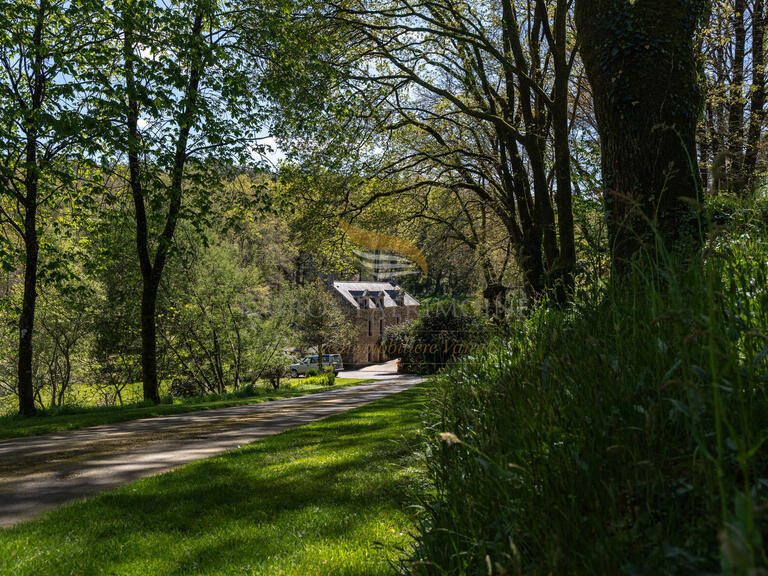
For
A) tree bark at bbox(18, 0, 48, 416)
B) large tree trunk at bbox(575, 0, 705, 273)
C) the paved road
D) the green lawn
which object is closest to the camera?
the green lawn

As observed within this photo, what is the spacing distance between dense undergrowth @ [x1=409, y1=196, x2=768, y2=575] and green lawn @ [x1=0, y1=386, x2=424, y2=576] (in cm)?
76

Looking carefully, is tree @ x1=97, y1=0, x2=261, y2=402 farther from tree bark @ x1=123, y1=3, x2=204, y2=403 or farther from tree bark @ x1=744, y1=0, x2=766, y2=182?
tree bark @ x1=744, y1=0, x2=766, y2=182

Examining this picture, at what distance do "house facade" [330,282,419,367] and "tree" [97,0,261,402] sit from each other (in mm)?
39538

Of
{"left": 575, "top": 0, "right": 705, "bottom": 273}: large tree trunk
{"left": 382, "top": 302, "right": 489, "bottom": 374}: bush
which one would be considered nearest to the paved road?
{"left": 575, "top": 0, "right": 705, "bottom": 273}: large tree trunk

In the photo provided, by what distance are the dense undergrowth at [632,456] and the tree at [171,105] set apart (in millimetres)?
10026

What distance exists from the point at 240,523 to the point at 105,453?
3.94 metres

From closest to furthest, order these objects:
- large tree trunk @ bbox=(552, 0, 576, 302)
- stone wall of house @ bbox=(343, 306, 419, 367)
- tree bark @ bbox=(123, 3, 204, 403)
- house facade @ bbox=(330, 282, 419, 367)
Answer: large tree trunk @ bbox=(552, 0, 576, 302) < tree bark @ bbox=(123, 3, 204, 403) < stone wall of house @ bbox=(343, 306, 419, 367) < house facade @ bbox=(330, 282, 419, 367)

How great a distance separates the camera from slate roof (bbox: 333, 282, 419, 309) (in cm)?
5681

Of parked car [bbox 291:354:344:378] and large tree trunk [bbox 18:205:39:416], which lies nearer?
large tree trunk [bbox 18:205:39:416]

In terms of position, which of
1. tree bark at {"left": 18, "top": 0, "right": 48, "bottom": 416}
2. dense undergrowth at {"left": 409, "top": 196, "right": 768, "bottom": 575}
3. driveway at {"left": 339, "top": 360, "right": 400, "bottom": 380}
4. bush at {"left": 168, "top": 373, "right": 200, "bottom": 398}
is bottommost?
driveway at {"left": 339, "top": 360, "right": 400, "bottom": 380}

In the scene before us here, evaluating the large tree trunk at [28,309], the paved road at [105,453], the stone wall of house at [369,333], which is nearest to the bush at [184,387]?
the large tree trunk at [28,309]

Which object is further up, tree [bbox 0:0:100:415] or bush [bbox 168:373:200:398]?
tree [bbox 0:0:100:415]

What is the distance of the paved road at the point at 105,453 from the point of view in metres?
5.13

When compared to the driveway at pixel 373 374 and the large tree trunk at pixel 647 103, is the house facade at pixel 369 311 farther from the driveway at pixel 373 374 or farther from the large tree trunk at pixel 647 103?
the large tree trunk at pixel 647 103
